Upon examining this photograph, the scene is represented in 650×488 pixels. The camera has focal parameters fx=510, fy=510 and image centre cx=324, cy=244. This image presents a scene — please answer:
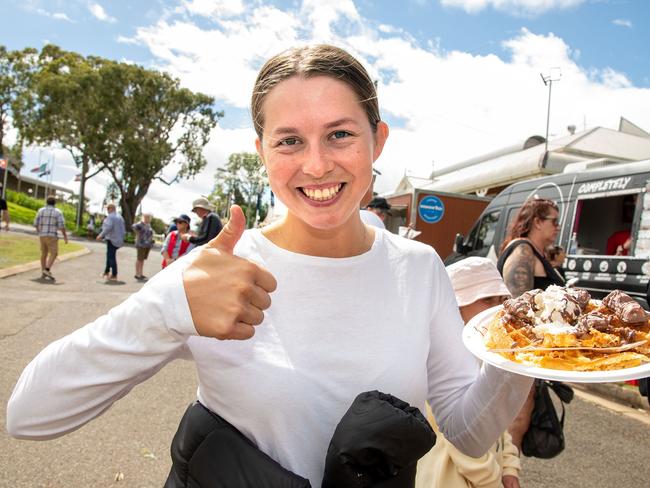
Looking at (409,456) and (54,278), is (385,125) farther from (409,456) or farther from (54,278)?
(54,278)

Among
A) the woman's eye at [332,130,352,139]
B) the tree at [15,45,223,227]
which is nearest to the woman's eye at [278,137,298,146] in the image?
the woman's eye at [332,130,352,139]

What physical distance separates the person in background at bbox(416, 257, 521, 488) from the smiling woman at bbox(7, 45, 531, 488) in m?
0.26

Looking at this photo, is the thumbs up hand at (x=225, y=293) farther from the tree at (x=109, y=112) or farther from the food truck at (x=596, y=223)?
the tree at (x=109, y=112)

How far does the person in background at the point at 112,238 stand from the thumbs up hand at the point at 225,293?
12138 mm

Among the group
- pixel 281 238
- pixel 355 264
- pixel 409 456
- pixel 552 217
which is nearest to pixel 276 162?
pixel 281 238

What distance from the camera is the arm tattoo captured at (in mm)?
3996

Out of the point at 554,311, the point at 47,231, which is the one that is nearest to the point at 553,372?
the point at 554,311

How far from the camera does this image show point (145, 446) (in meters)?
3.76

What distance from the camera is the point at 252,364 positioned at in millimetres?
1309

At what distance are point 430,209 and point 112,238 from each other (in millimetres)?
7633

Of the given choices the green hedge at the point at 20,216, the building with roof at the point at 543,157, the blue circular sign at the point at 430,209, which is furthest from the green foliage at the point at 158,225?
the blue circular sign at the point at 430,209

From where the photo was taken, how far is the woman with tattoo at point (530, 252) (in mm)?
4059

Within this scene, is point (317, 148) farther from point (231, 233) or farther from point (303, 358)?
point (303, 358)

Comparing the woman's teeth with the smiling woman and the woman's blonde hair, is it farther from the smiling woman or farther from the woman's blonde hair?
the woman's blonde hair
